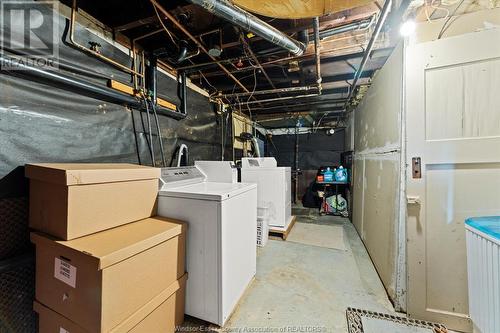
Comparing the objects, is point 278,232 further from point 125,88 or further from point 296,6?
point 296,6

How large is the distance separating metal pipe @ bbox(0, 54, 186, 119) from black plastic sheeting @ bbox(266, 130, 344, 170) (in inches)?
179

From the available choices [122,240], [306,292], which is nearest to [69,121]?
[122,240]

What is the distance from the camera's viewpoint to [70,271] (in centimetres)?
98

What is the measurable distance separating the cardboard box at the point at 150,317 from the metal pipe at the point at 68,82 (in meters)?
1.31

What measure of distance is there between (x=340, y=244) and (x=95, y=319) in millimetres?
2730

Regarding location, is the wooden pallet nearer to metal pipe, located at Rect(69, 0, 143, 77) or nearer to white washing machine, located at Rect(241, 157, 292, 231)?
white washing machine, located at Rect(241, 157, 292, 231)

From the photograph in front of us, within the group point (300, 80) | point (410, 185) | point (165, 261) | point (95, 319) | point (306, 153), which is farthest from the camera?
point (306, 153)

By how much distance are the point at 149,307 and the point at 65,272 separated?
465 mm

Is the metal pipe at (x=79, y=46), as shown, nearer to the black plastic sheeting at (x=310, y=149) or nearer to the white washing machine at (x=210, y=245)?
the white washing machine at (x=210, y=245)

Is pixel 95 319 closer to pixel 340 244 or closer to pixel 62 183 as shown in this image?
pixel 62 183

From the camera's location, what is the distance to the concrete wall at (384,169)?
64.2 inches

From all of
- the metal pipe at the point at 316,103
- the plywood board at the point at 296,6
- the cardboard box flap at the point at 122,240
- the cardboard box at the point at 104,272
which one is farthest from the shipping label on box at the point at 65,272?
the metal pipe at the point at 316,103

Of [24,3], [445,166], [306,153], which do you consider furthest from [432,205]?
[306,153]

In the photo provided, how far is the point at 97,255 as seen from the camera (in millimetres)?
891
